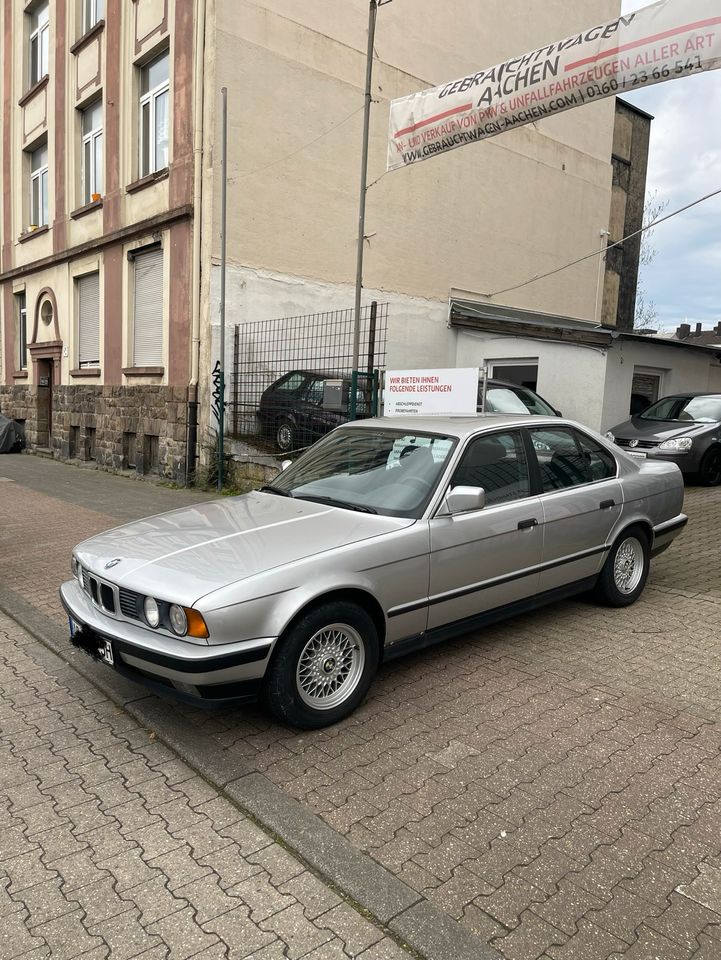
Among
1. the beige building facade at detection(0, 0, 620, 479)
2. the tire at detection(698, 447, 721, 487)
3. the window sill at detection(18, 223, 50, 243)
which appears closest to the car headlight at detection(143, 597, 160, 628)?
the beige building facade at detection(0, 0, 620, 479)

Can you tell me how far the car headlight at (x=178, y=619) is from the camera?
3.24 metres

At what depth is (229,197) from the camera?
12.5 m

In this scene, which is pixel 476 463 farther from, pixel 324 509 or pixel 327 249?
pixel 327 249

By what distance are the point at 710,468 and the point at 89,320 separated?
13398mm

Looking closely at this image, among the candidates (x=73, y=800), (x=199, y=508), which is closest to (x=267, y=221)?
(x=199, y=508)

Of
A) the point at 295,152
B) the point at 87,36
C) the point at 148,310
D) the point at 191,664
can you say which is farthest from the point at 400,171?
the point at 191,664

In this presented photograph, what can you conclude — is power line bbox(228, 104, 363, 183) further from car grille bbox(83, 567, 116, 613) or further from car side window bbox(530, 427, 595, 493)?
car grille bbox(83, 567, 116, 613)

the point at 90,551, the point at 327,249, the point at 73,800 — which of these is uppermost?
the point at 327,249

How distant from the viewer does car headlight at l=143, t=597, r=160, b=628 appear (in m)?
3.36

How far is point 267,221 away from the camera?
517 inches

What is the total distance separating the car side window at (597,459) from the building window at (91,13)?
16.0m

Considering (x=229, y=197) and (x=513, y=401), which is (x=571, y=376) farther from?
(x=229, y=197)

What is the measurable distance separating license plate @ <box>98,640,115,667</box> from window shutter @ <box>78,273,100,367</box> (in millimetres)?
13859

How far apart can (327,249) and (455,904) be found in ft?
43.2
